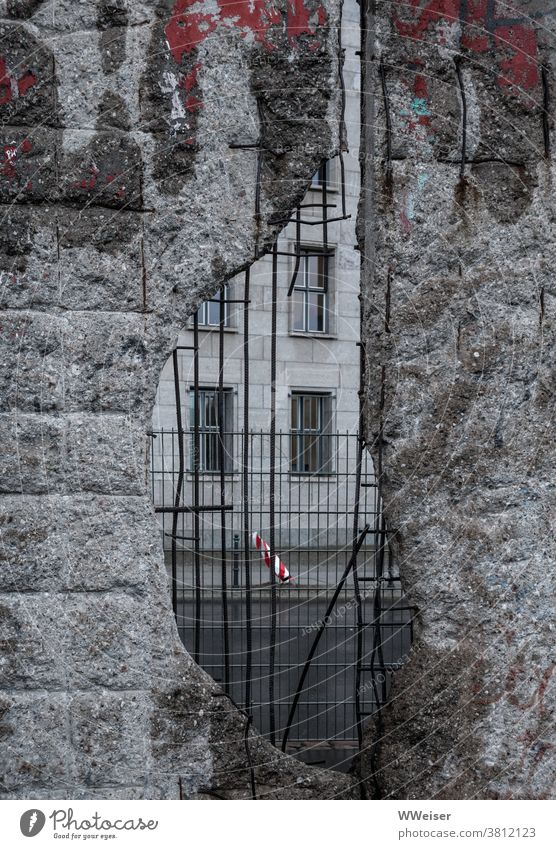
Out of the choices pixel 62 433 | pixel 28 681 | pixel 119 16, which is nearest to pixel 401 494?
→ pixel 62 433

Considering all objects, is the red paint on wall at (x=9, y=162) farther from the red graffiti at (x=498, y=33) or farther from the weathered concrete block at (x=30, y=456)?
the red graffiti at (x=498, y=33)

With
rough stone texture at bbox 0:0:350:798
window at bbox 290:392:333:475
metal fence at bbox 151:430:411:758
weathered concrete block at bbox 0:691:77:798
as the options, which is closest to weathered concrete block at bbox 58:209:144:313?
rough stone texture at bbox 0:0:350:798

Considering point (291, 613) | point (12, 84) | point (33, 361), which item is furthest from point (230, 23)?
point (291, 613)

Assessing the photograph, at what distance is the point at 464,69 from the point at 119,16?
122cm

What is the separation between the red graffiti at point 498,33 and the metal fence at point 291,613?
1553 millimetres

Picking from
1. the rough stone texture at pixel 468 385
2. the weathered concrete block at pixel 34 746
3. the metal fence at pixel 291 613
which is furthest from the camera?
the metal fence at pixel 291 613

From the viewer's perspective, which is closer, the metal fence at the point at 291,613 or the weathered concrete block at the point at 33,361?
the weathered concrete block at the point at 33,361

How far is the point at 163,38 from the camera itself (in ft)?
10.5

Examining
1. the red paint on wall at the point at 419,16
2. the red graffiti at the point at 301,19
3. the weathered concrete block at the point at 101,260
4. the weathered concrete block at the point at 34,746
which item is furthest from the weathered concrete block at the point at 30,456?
the red paint on wall at the point at 419,16

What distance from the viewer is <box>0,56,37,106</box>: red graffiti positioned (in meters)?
3.14

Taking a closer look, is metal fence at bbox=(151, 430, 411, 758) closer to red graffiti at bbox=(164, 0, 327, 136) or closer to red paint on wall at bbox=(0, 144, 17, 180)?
red paint on wall at bbox=(0, 144, 17, 180)

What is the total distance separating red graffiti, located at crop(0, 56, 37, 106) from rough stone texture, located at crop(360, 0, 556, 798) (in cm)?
119

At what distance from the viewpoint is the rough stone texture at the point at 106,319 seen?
3145mm

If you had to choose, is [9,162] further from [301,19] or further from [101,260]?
[301,19]
